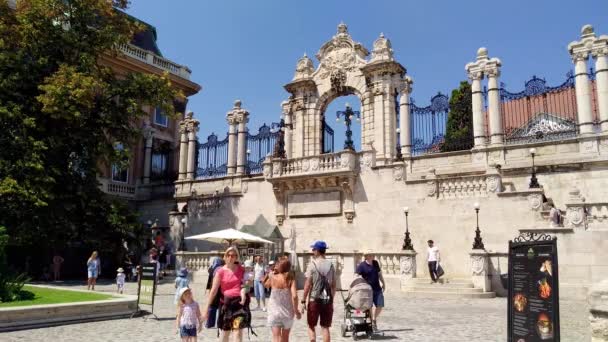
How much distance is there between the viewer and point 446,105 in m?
25.5

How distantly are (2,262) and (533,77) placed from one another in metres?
22.7

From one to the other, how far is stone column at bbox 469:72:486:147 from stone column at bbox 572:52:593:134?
3.97 metres

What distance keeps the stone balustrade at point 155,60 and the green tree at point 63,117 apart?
10385 millimetres

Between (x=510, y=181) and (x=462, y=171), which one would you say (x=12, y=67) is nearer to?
(x=462, y=171)

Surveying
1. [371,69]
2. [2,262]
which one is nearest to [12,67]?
[2,262]

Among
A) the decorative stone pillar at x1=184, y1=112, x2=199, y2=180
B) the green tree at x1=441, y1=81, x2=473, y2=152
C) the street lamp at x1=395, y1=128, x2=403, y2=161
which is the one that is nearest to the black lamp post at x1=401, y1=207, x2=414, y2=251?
the street lamp at x1=395, y1=128, x2=403, y2=161

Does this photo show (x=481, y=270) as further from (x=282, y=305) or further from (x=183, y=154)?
(x=183, y=154)

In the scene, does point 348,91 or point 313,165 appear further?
point 348,91

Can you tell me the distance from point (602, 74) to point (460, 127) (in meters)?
8.16

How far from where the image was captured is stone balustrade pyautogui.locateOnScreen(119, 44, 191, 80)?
36.8 m

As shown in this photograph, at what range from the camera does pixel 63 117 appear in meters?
22.9

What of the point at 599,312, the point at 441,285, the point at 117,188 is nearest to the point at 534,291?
the point at 599,312

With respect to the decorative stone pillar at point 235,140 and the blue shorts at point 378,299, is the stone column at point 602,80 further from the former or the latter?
the decorative stone pillar at point 235,140

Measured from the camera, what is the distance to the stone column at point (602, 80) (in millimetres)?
20703
